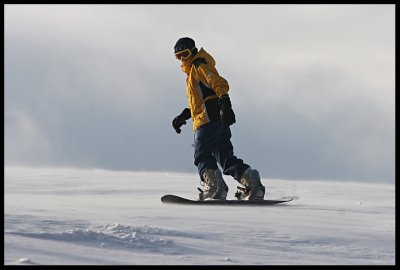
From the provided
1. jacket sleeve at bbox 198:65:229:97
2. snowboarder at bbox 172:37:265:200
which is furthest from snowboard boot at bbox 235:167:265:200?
jacket sleeve at bbox 198:65:229:97

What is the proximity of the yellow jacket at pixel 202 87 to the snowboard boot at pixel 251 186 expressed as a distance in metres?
0.69

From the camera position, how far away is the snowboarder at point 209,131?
244 inches

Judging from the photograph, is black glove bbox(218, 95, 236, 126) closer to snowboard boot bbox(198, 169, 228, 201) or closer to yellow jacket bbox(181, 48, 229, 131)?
yellow jacket bbox(181, 48, 229, 131)

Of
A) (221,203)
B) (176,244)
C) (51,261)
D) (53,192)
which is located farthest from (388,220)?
(53,192)

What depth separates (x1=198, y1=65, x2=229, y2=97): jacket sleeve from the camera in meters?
6.03

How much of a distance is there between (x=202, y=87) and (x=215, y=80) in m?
0.23

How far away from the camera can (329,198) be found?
23.4 ft

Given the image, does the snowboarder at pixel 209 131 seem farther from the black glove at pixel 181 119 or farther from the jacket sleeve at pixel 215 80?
the black glove at pixel 181 119

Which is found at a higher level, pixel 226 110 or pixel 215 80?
pixel 215 80

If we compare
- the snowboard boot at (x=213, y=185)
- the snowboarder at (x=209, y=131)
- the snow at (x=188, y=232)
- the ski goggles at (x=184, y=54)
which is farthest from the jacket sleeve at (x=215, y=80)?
the snow at (x=188, y=232)

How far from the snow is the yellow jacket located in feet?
3.47

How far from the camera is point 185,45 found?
6309 mm

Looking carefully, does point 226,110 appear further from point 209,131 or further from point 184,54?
point 184,54

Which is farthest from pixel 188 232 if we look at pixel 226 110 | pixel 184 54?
pixel 184 54
